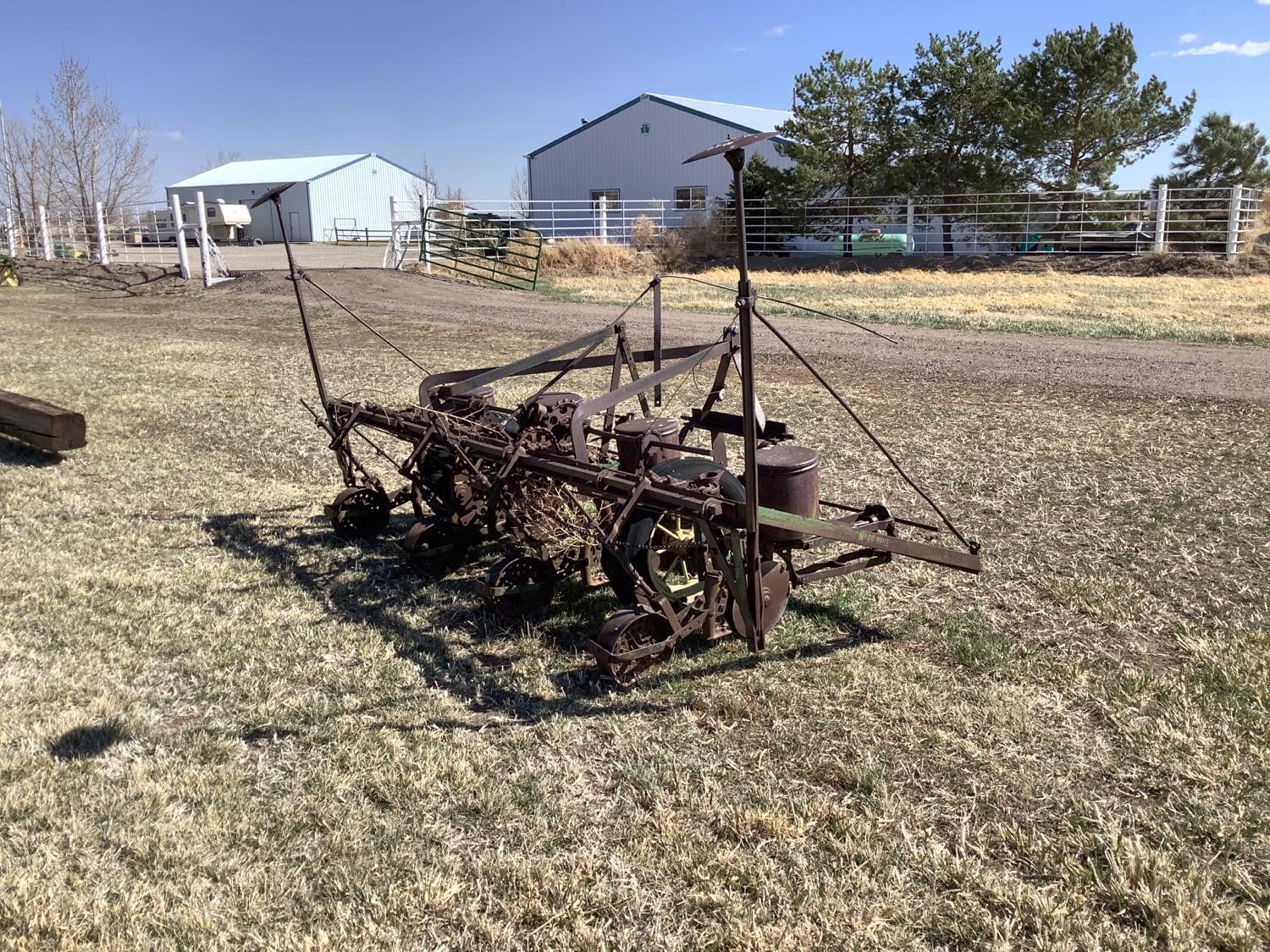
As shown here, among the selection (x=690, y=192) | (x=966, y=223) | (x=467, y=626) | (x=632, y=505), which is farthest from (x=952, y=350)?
(x=690, y=192)

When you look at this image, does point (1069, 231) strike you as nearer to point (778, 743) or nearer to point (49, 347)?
point (49, 347)

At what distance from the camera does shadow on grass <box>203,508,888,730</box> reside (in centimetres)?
379

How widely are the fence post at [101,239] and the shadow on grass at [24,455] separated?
19057 millimetres

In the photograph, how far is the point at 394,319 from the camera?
648 inches

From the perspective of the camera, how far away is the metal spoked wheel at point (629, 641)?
366cm

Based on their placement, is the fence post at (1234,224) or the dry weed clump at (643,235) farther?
the dry weed clump at (643,235)

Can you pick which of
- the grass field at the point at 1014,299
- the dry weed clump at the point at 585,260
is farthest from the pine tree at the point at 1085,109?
the dry weed clump at the point at 585,260

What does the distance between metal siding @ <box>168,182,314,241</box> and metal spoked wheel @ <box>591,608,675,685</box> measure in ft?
172

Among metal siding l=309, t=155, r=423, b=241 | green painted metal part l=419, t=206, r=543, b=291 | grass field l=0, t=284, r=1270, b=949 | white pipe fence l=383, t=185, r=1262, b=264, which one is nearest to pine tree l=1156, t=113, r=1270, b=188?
white pipe fence l=383, t=185, r=1262, b=264

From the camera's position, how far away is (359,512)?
577 centimetres

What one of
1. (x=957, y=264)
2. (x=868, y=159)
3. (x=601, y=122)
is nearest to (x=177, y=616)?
(x=957, y=264)

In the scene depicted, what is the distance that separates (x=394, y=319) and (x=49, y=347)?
5.11 meters

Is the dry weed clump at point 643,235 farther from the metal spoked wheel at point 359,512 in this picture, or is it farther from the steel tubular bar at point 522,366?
the steel tubular bar at point 522,366

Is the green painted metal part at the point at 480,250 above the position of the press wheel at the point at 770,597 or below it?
above
